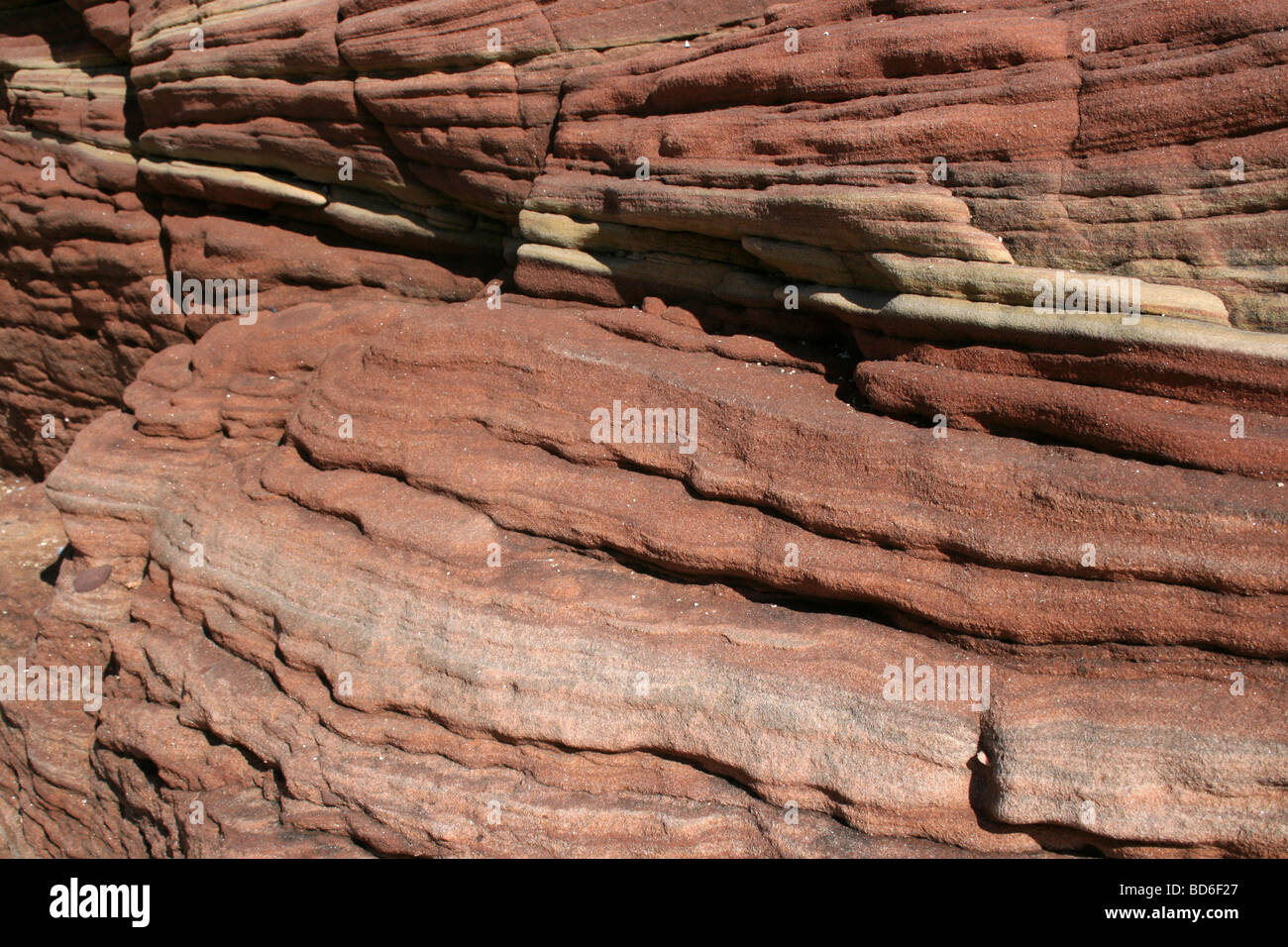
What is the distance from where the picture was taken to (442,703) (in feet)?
19.0

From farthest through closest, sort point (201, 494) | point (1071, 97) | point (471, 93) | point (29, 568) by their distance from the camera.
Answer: point (29, 568) → point (471, 93) → point (201, 494) → point (1071, 97)

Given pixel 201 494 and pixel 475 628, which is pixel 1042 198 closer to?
A: pixel 475 628

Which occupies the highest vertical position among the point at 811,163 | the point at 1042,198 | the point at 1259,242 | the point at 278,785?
the point at 811,163

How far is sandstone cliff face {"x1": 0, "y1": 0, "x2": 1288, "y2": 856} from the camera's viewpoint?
4.91 metres

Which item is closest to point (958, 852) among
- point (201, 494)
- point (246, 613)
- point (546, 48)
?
point (246, 613)

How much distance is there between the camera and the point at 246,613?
6.67 meters

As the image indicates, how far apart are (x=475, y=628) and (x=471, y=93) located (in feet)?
15.1

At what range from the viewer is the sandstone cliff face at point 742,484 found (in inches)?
193

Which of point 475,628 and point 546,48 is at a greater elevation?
point 546,48

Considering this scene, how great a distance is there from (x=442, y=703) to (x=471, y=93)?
498 centimetres

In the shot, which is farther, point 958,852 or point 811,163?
point 811,163

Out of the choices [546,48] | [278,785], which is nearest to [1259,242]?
[546,48]

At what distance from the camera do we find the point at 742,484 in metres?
5.79

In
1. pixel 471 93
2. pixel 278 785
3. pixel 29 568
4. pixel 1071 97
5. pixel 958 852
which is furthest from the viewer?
pixel 29 568
